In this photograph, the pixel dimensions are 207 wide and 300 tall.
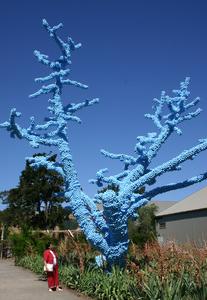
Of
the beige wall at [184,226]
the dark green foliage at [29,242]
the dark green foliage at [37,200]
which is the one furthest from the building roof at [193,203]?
the dark green foliage at [37,200]

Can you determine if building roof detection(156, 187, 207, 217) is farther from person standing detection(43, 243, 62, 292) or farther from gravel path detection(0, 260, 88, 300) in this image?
person standing detection(43, 243, 62, 292)

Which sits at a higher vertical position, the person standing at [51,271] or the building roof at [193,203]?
the building roof at [193,203]

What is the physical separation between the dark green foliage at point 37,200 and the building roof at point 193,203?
1943 centimetres

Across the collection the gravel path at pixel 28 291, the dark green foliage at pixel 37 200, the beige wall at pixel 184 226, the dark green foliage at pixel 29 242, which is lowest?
the gravel path at pixel 28 291

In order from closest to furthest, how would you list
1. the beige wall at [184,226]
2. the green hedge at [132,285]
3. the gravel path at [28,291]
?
the green hedge at [132,285]
the gravel path at [28,291]
the beige wall at [184,226]

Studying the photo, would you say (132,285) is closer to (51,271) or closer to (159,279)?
(159,279)

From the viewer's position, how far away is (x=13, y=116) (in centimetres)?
1487

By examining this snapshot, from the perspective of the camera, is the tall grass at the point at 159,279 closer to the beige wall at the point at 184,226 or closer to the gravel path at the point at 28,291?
the gravel path at the point at 28,291

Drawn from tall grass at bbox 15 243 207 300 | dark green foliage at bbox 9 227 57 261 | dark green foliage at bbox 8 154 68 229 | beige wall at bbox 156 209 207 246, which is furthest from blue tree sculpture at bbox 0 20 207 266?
dark green foliage at bbox 8 154 68 229

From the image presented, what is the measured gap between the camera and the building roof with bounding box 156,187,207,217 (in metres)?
35.5

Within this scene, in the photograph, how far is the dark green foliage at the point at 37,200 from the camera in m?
56.2

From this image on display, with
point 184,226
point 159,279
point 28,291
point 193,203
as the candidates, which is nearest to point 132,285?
point 159,279

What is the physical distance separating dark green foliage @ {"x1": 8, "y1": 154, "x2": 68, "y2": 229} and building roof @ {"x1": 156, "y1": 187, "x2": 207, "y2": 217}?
63.8 ft

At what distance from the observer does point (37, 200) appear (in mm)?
57312
